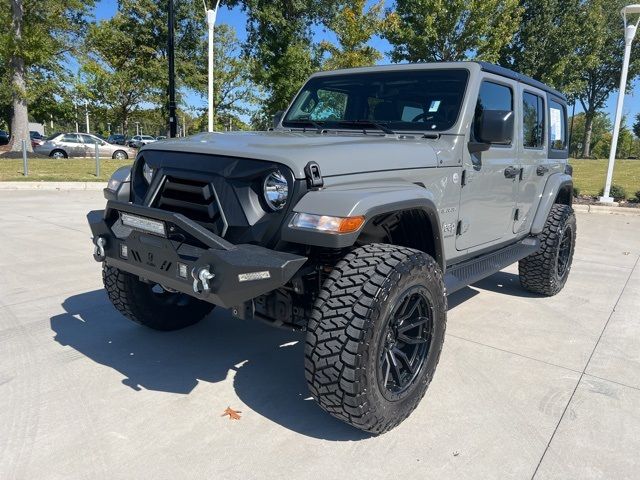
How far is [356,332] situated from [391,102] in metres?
1.97

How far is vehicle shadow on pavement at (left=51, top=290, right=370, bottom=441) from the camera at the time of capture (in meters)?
2.77

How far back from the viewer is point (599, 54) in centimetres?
3397

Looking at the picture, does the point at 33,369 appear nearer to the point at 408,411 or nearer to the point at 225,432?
the point at 225,432

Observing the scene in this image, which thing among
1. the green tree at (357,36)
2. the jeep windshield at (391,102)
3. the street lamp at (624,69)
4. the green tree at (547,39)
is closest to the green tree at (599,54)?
the green tree at (547,39)

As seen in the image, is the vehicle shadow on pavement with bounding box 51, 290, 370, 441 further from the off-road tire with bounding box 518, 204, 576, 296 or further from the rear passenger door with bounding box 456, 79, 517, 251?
the off-road tire with bounding box 518, 204, 576, 296

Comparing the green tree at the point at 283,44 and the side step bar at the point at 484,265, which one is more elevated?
the green tree at the point at 283,44

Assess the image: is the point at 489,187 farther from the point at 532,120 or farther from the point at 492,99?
the point at 532,120

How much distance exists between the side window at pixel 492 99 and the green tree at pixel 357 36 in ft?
49.2

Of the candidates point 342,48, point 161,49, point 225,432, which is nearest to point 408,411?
point 225,432

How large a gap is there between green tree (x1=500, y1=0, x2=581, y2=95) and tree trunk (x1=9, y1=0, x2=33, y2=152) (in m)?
21.8

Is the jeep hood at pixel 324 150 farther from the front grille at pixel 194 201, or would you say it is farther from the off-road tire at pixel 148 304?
the off-road tire at pixel 148 304

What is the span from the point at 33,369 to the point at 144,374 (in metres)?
0.70

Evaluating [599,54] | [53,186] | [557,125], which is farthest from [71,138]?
[599,54]

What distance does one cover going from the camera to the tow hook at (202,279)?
2.20 m
